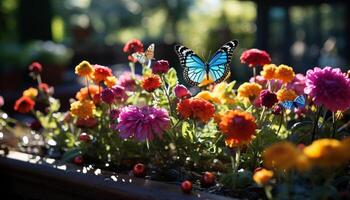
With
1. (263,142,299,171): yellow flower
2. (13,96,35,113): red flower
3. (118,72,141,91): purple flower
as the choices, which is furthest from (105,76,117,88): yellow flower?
(263,142,299,171): yellow flower

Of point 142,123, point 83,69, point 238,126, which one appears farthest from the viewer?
point 83,69

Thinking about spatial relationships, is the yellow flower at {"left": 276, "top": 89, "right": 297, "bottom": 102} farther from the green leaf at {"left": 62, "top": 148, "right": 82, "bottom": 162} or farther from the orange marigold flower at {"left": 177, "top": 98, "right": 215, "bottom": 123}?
the green leaf at {"left": 62, "top": 148, "right": 82, "bottom": 162}

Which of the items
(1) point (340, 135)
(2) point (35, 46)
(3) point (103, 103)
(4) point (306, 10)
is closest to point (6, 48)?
(2) point (35, 46)

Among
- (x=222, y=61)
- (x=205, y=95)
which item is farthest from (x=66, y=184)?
(x=222, y=61)

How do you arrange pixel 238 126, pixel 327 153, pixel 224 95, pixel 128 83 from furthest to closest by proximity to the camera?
1. pixel 128 83
2. pixel 224 95
3. pixel 238 126
4. pixel 327 153

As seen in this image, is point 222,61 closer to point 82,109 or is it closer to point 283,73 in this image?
point 283,73

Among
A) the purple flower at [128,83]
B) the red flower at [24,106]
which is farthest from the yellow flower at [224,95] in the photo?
the red flower at [24,106]

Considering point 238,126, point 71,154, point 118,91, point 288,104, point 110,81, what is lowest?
point 238,126

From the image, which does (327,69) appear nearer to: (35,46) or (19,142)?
(19,142)
